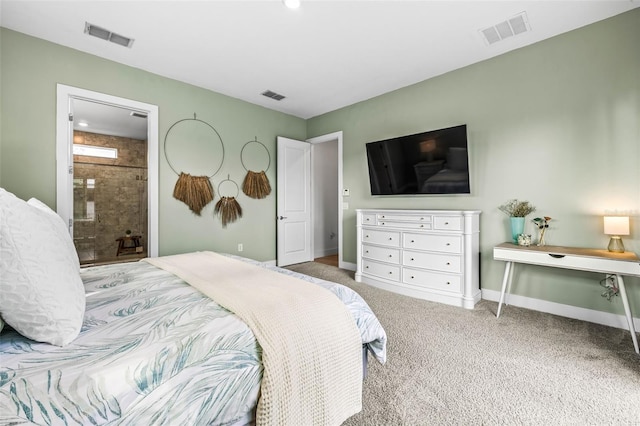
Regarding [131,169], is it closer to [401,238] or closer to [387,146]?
[387,146]

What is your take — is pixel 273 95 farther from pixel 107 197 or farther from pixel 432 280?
pixel 107 197

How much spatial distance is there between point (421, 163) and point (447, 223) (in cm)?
86

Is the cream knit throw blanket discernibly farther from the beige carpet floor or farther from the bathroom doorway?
the bathroom doorway

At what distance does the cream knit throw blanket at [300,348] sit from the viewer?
3.32ft

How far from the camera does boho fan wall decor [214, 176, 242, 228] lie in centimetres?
396

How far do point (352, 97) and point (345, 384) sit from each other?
3846mm

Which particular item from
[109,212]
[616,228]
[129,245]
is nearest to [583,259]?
[616,228]

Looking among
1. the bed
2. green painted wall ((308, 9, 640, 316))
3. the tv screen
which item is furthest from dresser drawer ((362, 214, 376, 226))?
the bed

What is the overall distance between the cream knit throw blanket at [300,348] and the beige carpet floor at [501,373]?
14.5 inches

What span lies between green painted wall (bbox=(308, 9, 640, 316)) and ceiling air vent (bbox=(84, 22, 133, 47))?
3361mm

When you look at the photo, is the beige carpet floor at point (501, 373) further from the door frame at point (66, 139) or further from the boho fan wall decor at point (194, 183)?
the door frame at point (66, 139)

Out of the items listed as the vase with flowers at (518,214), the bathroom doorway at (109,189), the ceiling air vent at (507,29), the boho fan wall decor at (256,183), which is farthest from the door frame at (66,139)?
the vase with flowers at (518,214)

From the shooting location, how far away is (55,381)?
0.73 metres

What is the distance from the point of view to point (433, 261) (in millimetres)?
3064
